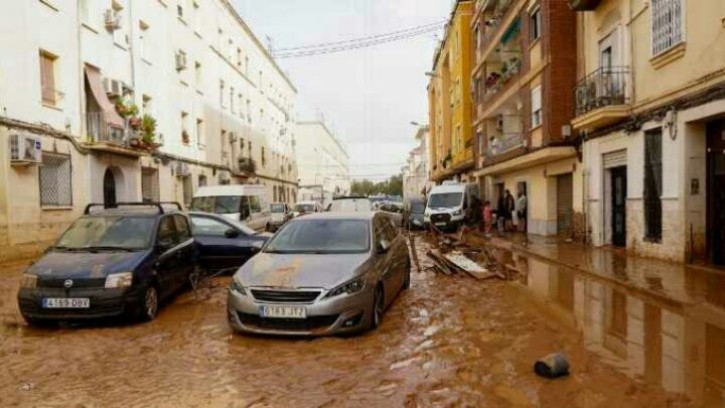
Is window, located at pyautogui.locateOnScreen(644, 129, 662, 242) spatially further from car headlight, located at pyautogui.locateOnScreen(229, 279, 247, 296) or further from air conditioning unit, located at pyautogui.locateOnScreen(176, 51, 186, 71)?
air conditioning unit, located at pyautogui.locateOnScreen(176, 51, 186, 71)

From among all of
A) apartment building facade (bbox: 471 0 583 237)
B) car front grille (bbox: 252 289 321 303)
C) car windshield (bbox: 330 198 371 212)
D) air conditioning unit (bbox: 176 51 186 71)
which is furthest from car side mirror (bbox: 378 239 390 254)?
air conditioning unit (bbox: 176 51 186 71)

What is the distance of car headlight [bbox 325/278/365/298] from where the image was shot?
648 centimetres

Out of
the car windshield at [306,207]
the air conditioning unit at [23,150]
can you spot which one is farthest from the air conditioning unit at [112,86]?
the car windshield at [306,207]

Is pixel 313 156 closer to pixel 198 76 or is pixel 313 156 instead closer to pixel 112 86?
pixel 198 76

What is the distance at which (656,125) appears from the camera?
12.9 meters

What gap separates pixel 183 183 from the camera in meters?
28.5

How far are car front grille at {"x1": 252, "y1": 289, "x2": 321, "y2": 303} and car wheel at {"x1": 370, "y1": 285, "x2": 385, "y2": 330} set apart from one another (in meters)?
0.90

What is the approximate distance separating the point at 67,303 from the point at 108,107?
1425 centimetres

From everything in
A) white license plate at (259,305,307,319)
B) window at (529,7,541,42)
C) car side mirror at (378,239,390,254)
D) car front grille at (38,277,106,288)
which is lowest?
white license plate at (259,305,307,319)

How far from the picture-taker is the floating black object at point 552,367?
5.06 metres

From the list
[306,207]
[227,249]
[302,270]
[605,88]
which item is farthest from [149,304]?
[306,207]

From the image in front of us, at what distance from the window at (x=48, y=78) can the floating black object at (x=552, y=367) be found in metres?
16.4

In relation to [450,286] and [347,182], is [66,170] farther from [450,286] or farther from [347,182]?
[347,182]

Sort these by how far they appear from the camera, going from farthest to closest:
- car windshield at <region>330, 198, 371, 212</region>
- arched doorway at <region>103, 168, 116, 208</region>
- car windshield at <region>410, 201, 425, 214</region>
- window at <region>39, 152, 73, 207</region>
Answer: car windshield at <region>410, 201, 425, 214</region>
car windshield at <region>330, 198, 371, 212</region>
arched doorway at <region>103, 168, 116, 208</region>
window at <region>39, 152, 73, 207</region>
